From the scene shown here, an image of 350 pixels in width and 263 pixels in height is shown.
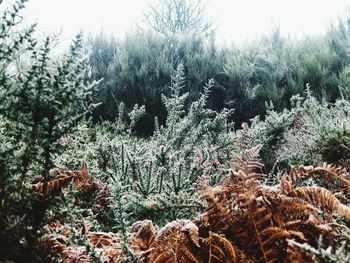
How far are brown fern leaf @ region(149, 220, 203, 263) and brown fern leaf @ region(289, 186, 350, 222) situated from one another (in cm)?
45

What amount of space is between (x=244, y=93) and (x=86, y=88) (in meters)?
5.22

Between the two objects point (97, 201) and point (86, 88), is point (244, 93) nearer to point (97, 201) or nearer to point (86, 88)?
point (97, 201)

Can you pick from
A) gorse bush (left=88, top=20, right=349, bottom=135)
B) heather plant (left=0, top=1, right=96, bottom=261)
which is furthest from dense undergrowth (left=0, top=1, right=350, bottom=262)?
gorse bush (left=88, top=20, right=349, bottom=135)

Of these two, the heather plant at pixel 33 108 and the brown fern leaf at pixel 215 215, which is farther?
the brown fern leaf at pixel 215 215

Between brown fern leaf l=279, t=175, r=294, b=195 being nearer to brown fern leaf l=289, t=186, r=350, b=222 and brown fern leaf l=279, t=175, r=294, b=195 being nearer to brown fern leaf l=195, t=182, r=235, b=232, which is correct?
brown fern leaf l=289, t=186, r=350, b=222

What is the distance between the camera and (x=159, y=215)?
2.13m

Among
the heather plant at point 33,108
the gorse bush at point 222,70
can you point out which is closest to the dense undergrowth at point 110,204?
the heather plant at point 33,108

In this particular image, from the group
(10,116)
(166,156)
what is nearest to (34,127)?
(10,116)

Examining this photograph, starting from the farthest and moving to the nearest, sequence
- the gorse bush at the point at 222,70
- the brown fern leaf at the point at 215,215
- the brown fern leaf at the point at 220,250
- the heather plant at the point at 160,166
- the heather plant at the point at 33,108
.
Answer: the gorse bush at the point at 222,70 → the heather plant at the point at 160,166 → the brown fern leaf at the point at 215,215 → the brown fern leaf at the point at 220,250 → the heather plant at the point at 33,108

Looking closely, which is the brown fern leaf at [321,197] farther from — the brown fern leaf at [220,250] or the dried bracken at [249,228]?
the brown fern leaf at [220,250]

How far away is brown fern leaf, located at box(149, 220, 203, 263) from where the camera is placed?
4.70 feet

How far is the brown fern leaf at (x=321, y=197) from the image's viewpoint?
143 cm

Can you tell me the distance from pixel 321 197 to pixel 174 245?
1.90 ft

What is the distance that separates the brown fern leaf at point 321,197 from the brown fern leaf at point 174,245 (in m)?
0.45
